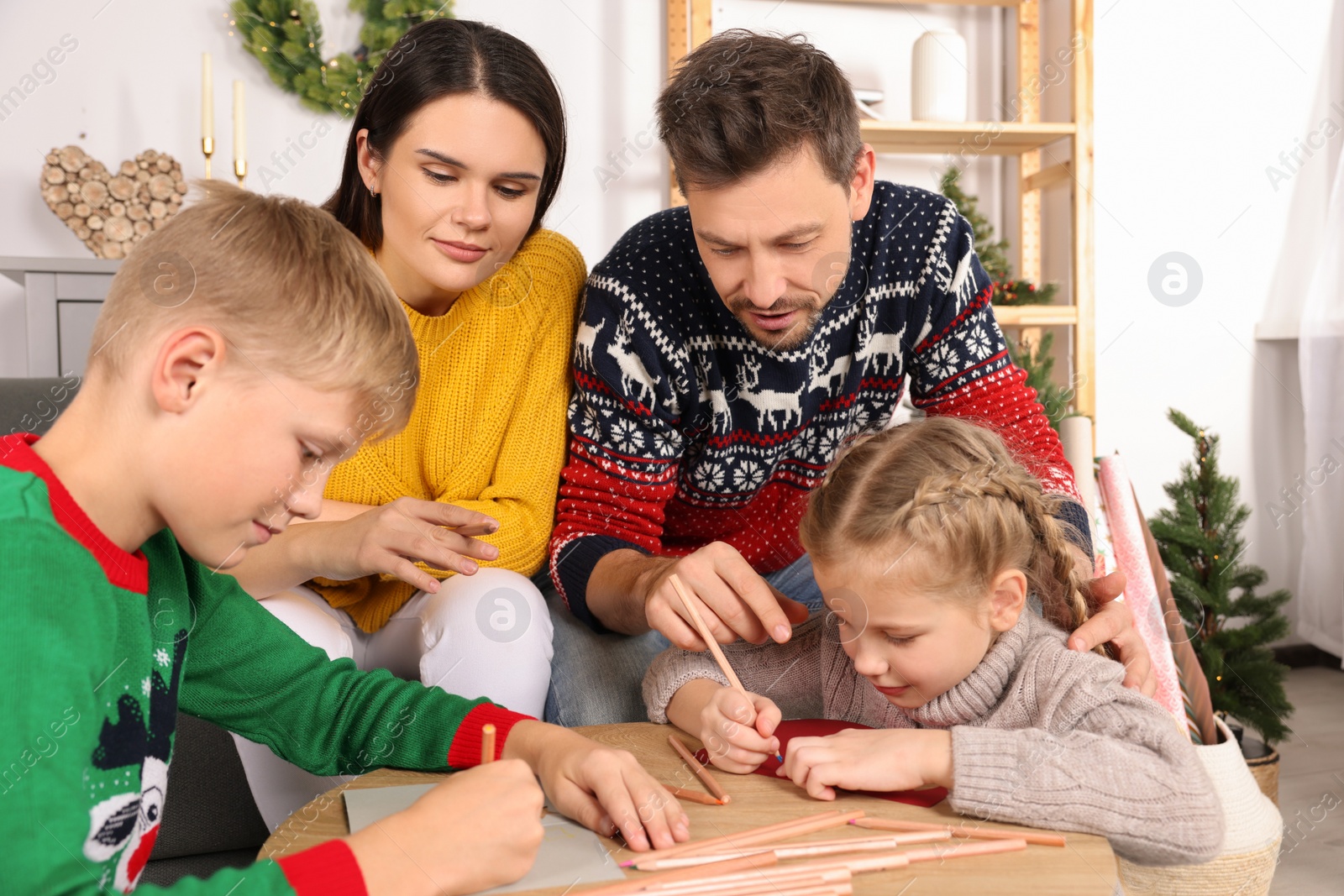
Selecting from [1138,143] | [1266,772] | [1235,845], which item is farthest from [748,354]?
[1138,143]

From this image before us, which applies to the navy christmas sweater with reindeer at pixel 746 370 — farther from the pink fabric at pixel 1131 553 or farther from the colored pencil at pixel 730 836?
the colored pencil at pixel 730 836

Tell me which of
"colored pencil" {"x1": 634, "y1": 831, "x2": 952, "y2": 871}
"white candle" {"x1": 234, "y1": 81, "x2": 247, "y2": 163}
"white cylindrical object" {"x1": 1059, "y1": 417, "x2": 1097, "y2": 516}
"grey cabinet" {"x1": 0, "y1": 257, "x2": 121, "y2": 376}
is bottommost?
"colored pencil" {"x1": 634, "y1": 831, "x2": 952, "y2": 871}

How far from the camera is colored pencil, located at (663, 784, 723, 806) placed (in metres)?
0.85

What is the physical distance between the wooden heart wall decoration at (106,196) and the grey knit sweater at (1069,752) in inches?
77.7

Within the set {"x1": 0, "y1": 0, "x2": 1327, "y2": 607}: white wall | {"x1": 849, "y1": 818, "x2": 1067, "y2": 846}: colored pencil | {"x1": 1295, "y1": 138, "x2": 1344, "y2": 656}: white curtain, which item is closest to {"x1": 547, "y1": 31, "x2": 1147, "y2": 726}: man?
{"x1": 849, "y1": 818, "x2": 1067, "y2": 846}: colored pencil

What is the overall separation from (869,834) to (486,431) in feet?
2.61

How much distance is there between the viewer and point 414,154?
1.36 m

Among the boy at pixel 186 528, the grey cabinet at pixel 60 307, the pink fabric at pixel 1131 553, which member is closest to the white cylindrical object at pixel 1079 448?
the pink fabric at pixel 1131 553

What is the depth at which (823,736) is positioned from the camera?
97 centimetres

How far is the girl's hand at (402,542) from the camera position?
1.04 metres

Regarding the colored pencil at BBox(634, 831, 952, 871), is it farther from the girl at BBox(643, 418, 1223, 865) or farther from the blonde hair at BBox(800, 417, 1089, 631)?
the blonde hair at BBox(800, 417, 1089, 631)

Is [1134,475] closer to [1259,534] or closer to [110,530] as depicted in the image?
[1259,534]

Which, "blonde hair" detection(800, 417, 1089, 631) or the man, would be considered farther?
the man

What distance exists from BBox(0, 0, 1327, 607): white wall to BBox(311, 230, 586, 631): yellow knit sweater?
4.67ft
